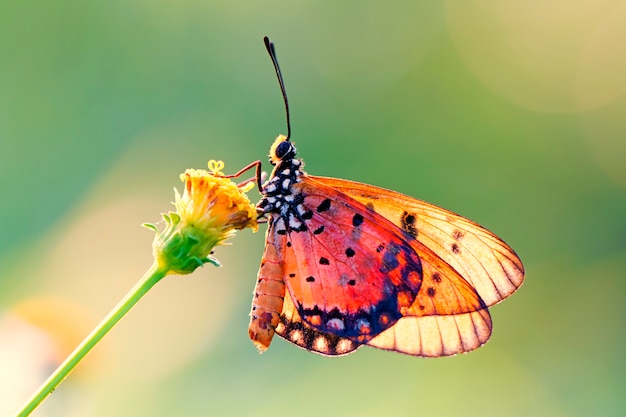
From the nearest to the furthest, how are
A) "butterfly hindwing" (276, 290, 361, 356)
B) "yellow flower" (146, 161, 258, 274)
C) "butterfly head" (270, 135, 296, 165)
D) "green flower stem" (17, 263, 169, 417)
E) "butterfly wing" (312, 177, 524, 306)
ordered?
"green flower stem" (17, 263, 169, 417), "yellow flower" (146, 161, 258, 274), "butterfly hindwing" (276, 290, 361, 356), "butterfly wing" (312, 177, 524, 306), "butterfly head" (270, 135, 296, 165)

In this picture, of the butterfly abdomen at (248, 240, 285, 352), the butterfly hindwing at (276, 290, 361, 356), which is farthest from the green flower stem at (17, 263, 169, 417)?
the butterfly hindwing at (276, 290, 361, 356)

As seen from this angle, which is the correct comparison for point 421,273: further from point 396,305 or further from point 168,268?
point 168,268

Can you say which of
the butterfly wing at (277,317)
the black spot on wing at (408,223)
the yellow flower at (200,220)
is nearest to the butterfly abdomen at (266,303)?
the butterfly wing at (277,317)

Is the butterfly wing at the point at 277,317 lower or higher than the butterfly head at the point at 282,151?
lower

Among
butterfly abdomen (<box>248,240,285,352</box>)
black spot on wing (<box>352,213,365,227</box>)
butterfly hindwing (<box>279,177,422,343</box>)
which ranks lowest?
butterfly abdomen (<box>248,240,285,352</box>)

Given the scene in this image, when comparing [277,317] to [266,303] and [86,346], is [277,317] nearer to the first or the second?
[266,303]

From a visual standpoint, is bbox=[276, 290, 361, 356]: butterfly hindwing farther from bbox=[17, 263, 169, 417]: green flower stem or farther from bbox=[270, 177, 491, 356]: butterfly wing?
bbox=[17, 263, 169, 417]: green flower stem

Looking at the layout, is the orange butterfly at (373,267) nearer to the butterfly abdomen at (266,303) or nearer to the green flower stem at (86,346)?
the butterfly abdomen at (266,303)
